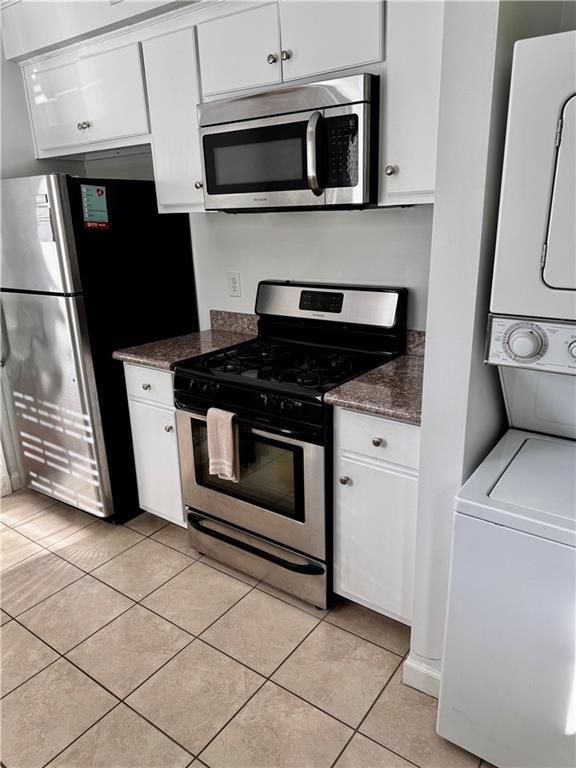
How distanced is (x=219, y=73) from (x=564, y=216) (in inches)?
57.7

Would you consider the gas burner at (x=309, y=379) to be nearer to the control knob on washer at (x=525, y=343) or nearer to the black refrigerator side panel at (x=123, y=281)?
the control knob on washer at (x=525, y=343)

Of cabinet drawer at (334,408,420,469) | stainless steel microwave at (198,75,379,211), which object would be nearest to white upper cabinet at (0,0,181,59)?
stainless steel microwave at (198,75,379,211)

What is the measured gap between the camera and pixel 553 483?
133 cm

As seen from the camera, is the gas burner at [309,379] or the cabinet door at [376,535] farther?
the gas burner at [309,379]

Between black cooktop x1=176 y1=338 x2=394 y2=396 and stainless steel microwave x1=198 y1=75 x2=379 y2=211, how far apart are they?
597mm

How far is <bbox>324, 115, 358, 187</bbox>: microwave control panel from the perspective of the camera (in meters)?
1.75

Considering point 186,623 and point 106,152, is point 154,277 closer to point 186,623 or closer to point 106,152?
point 106,152

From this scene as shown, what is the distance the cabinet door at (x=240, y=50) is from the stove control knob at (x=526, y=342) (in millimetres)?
1264

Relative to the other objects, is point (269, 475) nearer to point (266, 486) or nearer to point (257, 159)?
point (266, 486)

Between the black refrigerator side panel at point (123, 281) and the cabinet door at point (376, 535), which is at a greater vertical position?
the black refrigerator side panel at point (123, 281)

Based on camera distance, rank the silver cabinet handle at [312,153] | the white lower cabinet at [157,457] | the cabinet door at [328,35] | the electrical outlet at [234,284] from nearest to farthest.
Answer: the cabinet door at [328,35] → the silver cabinet handle at [312,153] → the white lower cabinet at [157,457] → the electrical outlet at [234,284]

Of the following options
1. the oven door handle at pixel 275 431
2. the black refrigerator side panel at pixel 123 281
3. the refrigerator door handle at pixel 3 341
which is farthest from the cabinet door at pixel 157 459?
the refrigerator door handle at pixel 3 341

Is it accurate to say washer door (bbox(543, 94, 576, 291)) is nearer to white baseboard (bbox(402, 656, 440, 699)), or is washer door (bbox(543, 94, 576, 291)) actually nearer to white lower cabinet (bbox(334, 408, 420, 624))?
white lower cabinet (bbox(334, 408, 420, 624))

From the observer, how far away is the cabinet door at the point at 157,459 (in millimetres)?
2426
